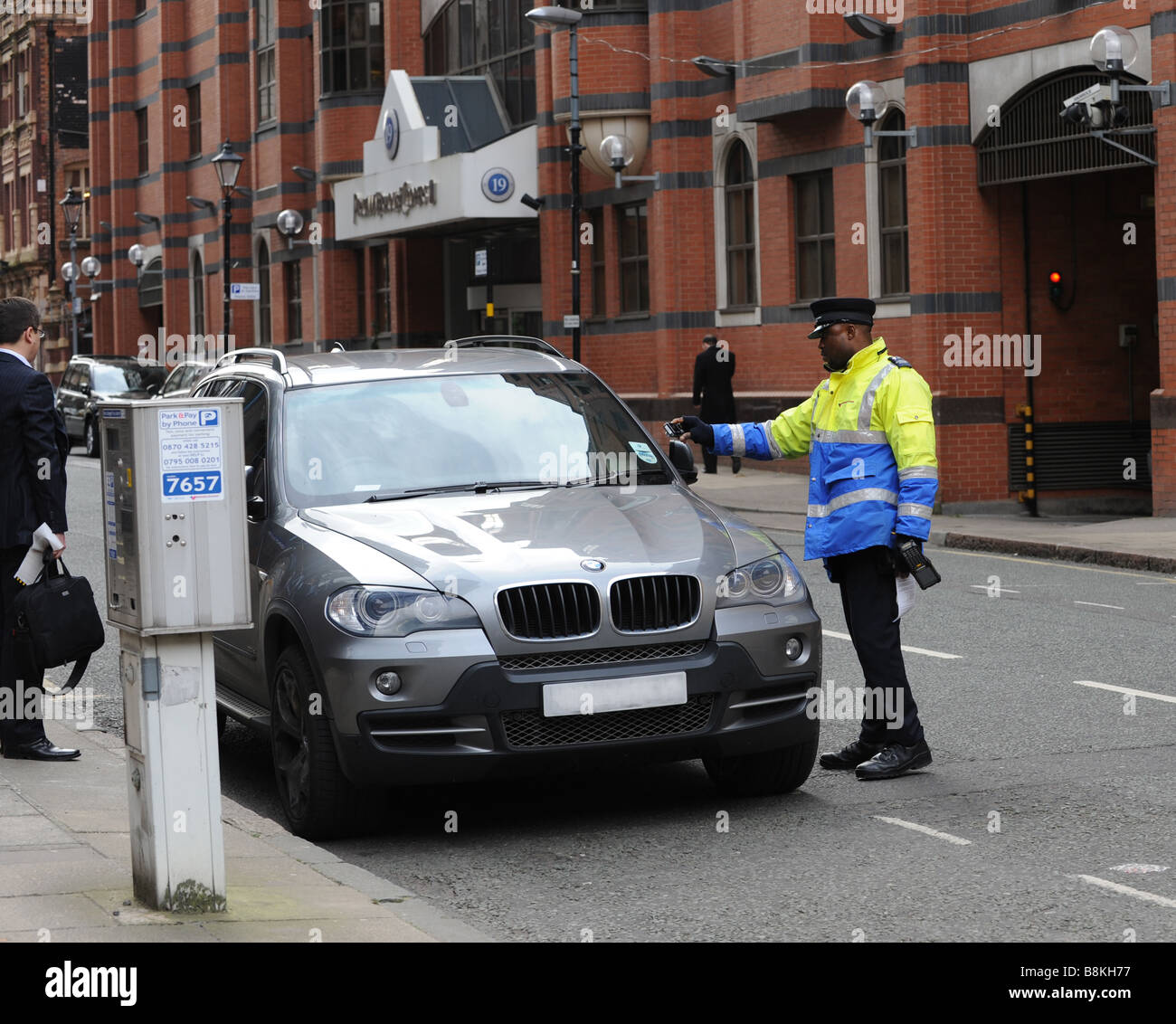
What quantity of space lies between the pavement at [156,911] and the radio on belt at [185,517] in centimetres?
82

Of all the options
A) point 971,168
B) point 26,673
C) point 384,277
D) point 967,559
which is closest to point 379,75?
point 384,277

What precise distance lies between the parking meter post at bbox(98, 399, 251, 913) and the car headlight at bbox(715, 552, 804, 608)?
2098 mm

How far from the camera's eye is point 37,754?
8109 mm

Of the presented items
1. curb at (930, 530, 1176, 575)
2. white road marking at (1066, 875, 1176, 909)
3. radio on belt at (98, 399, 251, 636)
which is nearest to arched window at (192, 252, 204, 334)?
curb at (930, 530, 1176, 575)

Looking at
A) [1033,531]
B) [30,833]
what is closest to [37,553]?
[30,833]

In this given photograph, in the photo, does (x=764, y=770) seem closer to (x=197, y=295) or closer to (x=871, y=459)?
(x=871, y=459)

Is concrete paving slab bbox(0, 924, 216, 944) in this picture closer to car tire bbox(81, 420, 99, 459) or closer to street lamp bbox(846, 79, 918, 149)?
street lamp bbox(846, 79, 918, 149)

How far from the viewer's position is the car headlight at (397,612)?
6.78 m

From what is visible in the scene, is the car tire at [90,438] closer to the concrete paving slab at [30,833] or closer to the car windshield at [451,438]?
the car windshield at [451,438]

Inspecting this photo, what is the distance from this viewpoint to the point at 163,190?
2138 inches

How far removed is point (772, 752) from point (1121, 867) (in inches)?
61.1

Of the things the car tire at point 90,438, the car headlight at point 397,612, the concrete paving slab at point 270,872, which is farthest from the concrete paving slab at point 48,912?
the car tire at point 90,438
